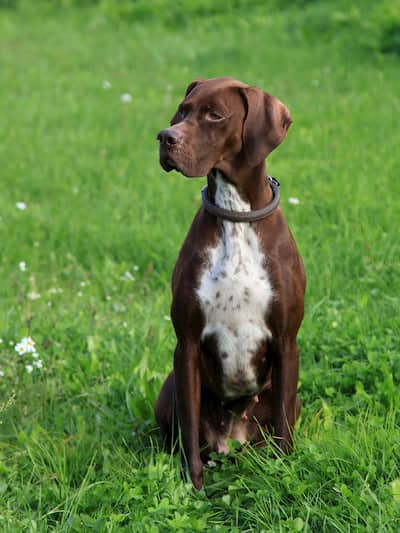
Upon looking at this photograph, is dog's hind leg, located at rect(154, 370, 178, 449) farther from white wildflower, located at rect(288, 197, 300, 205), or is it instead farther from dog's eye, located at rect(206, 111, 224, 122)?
white wildflower, located at rect(288, 197, 300, 205)

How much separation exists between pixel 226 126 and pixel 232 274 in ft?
1.59

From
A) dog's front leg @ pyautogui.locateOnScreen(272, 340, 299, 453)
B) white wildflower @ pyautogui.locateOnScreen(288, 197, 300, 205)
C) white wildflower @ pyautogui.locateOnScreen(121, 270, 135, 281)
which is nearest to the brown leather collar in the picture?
dog's front leg @ pyautogui.locateOnScreen(272, 340, 299, 453)

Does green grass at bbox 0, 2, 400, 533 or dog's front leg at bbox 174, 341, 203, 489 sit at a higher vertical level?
dog's front leg at bbox 174, 341, 203, 489

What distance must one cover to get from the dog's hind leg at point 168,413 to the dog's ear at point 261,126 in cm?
97

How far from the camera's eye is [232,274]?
291 cm

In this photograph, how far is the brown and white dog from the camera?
2.79 metres

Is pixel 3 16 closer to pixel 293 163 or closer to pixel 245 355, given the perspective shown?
pixel 293 163

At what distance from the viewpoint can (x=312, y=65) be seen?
27.6 feet

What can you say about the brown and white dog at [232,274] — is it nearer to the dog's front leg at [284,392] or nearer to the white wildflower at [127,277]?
the dog's front leg at [284,392]

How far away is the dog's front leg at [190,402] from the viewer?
3055 millimetres

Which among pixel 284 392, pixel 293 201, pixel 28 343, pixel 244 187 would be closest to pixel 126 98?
pixel 293 201

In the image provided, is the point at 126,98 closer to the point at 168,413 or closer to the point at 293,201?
the point at 293,201

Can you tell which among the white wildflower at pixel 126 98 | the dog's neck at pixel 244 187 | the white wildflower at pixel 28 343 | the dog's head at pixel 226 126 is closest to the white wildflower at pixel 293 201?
the white wildflower at pixel 28 343

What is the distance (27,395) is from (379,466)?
5.16ft
